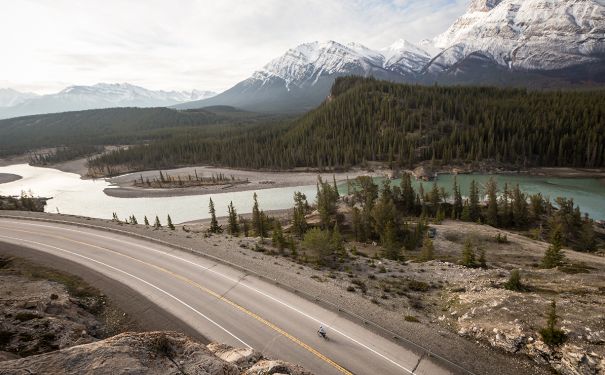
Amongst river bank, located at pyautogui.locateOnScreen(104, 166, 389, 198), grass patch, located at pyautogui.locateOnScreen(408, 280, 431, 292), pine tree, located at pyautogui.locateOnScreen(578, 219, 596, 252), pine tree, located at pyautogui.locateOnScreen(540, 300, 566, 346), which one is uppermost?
pine tree, located at pyautogui.locateOnScreen(540, 300, 566, 346)

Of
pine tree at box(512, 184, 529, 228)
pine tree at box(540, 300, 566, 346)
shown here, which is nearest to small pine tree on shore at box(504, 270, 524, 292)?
pine tree at box(540, 300, 566, 346)

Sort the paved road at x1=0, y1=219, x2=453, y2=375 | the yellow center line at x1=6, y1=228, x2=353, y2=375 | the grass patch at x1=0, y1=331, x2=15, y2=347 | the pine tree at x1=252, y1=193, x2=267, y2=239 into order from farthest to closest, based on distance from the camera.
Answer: the pine tree at x1=252, y1=193, x2=267, y2=239, the paved road at x1=0, y1=219, x2=453, y2=375, the yellow center line at x1=6, y1=228, x2=353, y2=375, the grass patch at x1=0, y1=331, x2=15, y2=347

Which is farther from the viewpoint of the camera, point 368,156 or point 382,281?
point 368,156

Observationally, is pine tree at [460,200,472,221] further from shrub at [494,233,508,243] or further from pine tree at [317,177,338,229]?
pine tree at [317,177,338,229]

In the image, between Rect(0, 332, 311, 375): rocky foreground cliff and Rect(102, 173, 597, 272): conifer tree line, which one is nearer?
Rect(0, 332, 311, 375): rocky foreground cliff

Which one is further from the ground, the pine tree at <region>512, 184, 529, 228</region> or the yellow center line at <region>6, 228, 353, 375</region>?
the yellow center line at <region>6, 228, 353, 375</region>

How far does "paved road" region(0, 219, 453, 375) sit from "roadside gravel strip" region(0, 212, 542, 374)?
980 millimetres

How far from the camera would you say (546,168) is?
148125mm

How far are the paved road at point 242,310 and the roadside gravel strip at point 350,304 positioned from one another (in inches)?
38.6

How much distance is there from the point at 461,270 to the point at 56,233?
70103 millimetres

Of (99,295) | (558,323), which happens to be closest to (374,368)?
(558,323)

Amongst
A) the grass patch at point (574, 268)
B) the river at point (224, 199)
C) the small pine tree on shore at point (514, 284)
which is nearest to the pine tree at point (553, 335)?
the small pine tree on shore at point (514, 284)

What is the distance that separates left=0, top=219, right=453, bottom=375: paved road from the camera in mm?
24422

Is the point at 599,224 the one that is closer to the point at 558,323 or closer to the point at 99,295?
the point at 558,323
